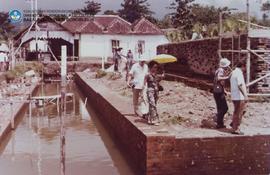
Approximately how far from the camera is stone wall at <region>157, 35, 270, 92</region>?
15562mm

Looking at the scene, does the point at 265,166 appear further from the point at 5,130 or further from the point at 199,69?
Result: the point at 199,69

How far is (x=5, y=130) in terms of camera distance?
14.4 metres

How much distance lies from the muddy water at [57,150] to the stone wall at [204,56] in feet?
15.0

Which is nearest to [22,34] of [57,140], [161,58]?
[57,140]

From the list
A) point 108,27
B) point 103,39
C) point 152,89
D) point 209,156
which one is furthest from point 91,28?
point 209,156

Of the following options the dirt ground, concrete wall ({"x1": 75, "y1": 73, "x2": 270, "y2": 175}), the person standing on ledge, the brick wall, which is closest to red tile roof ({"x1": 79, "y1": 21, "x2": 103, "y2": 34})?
the dirt ground

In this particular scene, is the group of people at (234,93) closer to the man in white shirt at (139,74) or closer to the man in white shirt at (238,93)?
the man in white shirt at (238,93)

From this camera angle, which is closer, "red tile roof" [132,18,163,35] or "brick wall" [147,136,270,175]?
"brick wall" [147,136,270,175]

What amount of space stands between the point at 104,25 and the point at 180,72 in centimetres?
2486

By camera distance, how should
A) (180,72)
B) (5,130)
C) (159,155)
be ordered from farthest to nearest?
(180,72) → (5,130) → (159,155)

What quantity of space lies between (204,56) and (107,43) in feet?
91.7

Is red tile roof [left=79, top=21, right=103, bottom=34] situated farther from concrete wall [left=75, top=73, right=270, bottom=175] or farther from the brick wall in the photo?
the brick wall

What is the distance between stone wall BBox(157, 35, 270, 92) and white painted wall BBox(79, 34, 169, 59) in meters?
18.0

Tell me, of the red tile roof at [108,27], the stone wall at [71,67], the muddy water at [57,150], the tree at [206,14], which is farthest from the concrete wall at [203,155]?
the tree at [206,14]
